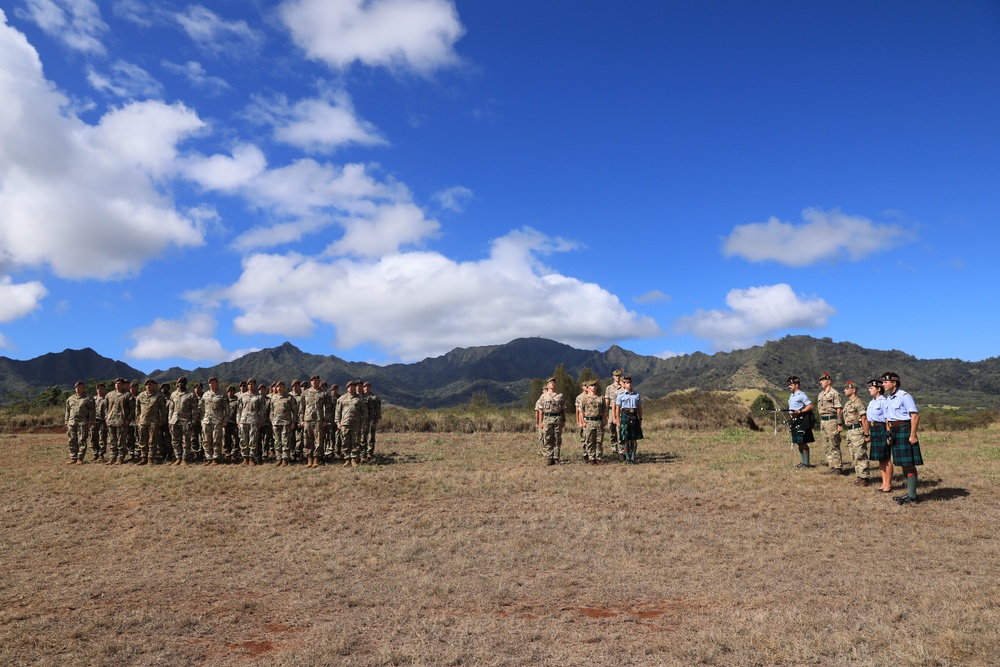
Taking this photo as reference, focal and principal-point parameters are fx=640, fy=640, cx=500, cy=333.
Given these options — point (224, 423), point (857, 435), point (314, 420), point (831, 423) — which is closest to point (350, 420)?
point (314, 420)

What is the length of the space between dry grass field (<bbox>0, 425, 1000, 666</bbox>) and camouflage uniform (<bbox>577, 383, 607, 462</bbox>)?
160cm

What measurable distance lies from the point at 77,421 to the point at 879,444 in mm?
18071

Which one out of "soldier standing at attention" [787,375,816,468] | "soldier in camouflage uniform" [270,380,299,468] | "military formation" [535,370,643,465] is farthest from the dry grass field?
"military formation" [535,370,643,465]

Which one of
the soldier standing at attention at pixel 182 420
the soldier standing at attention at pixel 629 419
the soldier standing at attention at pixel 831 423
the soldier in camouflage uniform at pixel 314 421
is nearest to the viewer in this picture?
the soldier standing at attention at pixel 831 423

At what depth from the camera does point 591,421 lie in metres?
15.3

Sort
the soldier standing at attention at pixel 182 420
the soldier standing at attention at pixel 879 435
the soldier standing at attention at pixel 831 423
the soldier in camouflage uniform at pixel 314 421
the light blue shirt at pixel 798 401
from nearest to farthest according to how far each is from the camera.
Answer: the soldier standing at attention at pixel 879 435 < the soldier standing at attention at pixel 831 423 < the light blue shirt at pixel 798 401 < the soldier in camouflage uniform at pixel 314 421 < the soldier standing at attention at pixel 182 420

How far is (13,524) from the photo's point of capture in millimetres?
9711

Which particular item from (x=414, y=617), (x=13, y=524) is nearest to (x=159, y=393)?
(x=13, y=524)

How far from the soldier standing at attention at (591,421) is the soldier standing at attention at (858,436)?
521cm

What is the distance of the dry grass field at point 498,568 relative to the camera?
5.19 metres

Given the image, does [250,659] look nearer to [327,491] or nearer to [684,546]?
[684,546]

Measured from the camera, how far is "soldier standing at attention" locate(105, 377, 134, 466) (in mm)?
16328

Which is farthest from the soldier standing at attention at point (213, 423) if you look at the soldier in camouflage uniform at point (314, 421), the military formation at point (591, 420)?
the military formation at point (591, 420)

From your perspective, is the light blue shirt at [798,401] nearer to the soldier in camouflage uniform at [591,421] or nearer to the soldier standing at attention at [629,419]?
the soldier standing at attention at [629,419]
